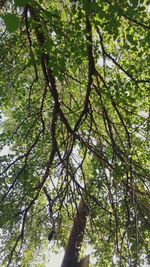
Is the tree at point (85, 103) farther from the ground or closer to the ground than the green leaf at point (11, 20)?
farther from the ground

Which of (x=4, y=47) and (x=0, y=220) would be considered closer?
(x=4, y=47)

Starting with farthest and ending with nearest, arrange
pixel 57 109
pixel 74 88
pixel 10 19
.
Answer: pixel 74 88, pixel 57 109, pixel 10 19

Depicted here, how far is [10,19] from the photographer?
1224mm

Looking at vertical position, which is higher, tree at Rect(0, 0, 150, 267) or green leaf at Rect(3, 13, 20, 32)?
tree at Rect(0, 0, 150, 267)

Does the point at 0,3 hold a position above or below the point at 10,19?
above

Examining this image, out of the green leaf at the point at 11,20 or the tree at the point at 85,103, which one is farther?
the tree at the point at 85,103

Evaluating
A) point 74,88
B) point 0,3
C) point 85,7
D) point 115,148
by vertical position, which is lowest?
point 115,148

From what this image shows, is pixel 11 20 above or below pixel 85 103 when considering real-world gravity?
below

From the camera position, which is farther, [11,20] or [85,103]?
[85,103]

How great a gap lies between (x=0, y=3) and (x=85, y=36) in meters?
0.95

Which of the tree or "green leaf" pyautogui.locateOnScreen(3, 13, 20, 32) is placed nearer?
"green leaf" pyautogui.locateOnScreen(3, 13, 20, 32)

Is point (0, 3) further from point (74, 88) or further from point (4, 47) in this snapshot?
point (74, 88)

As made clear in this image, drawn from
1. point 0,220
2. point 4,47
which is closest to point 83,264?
point 0,220

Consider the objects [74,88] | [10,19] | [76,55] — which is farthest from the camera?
[74,88]
